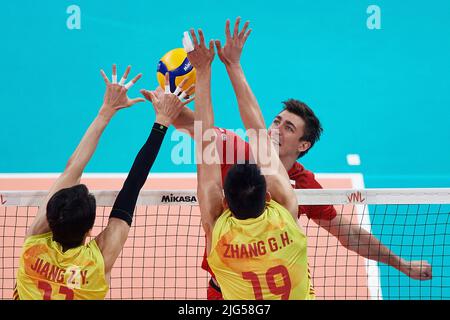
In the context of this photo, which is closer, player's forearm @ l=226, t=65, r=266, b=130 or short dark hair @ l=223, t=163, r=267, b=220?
short dark hair @ l=223, t=163, r=267, b=220

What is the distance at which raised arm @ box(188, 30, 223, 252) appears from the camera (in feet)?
12.5

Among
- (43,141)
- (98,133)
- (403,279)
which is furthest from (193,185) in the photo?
(98,133)

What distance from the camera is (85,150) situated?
409cm

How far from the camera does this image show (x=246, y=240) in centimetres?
360

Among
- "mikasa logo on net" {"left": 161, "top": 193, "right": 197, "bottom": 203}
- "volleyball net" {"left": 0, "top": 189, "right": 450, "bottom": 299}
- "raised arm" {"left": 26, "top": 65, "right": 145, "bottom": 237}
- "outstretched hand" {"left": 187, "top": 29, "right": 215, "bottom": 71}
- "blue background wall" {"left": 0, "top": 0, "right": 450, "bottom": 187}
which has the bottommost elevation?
"volleyball net" {"left": 0, "top": 189, "right": 450, "bottom": 299}

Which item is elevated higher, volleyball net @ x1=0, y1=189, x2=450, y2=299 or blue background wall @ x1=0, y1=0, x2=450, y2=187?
blue background wall @ x1=0, y1=0, x2=450, y2=187

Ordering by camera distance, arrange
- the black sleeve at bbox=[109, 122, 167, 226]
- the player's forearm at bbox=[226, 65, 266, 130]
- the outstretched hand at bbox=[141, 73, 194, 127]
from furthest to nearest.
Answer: the outstretched hand at bbox=[141, 73, 194, 127] → the player's forearm at bbox=[226, 65, 266, 130] → the black sleeve at bbox=[109, 122, 167, 226]

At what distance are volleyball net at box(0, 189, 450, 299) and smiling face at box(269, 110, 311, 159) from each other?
596 millimetres

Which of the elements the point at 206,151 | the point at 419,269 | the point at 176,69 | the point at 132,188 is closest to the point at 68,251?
the point at 132,188

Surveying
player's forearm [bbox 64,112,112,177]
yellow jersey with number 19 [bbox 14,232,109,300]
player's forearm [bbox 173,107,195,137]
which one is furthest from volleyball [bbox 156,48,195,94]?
yellow jersey with number 19 [bbox 14,232,109,300]

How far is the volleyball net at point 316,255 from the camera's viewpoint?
15.3 ft

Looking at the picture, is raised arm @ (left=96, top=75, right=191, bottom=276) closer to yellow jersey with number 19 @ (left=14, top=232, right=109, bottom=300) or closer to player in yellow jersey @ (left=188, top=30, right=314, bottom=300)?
yellow jersey with number 19 @ (left=14, top=232, right=109, bottom=300)

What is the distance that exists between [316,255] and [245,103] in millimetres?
3147
